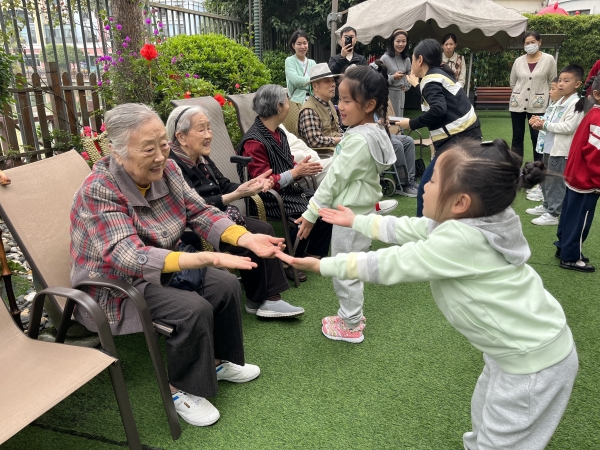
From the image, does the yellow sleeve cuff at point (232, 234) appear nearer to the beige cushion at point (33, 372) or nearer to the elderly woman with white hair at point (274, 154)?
the beige cushion at point (33, 372)

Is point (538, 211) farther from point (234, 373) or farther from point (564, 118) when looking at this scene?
point (234, 373)

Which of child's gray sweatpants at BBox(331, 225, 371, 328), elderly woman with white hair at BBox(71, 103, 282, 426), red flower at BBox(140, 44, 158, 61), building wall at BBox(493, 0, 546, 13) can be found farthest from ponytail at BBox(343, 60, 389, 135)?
building wall at BBox(493, 0, 546, 13)

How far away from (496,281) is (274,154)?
235 cm

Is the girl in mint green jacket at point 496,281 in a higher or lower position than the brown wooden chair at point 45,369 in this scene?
higher

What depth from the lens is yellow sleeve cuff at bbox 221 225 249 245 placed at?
234 centimetres

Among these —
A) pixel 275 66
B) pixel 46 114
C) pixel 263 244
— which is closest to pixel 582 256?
pixel 263 244

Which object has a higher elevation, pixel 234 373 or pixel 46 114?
pixel 46 114

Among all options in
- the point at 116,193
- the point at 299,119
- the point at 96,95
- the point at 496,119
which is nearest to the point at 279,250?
the point at 116,193

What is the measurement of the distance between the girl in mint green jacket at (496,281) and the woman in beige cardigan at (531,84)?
528 cm

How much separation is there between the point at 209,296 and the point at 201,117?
116cm

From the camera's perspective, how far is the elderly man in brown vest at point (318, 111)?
4.23 m

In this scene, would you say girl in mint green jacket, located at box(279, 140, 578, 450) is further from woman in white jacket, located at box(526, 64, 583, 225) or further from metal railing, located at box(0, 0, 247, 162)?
metal railing, located at box(0, 0, 247, 162)

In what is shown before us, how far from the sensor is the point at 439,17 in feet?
26.4

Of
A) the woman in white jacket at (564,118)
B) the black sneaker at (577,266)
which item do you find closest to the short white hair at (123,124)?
the black sneaker at (577,266)
